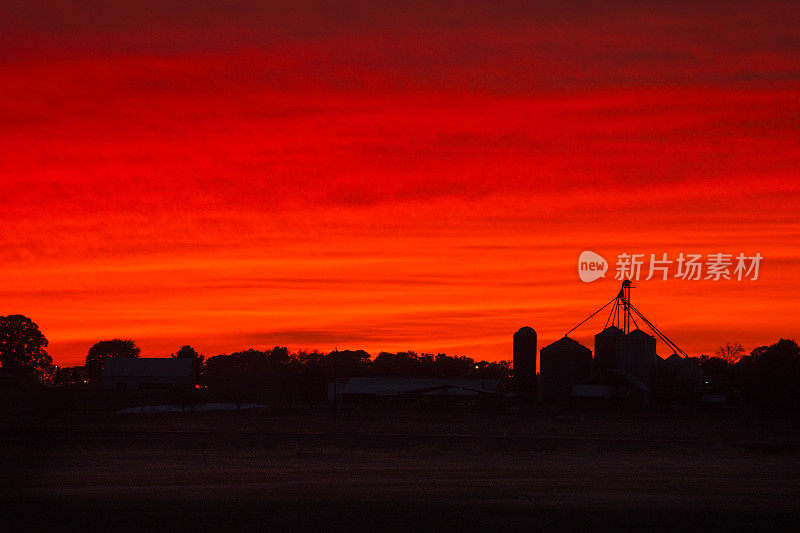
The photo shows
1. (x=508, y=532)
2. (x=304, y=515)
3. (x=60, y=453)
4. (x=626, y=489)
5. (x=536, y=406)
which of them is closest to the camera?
(x=508, y=532)

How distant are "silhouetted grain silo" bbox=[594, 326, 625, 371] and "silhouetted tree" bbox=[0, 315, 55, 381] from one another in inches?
3432

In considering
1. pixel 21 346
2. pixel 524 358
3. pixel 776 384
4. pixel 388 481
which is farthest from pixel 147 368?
pixel 388 481

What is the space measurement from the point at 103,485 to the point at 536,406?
285ft

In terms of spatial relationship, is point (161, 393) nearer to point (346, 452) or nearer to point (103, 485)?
point (346, 452)

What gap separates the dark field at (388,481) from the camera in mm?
23672

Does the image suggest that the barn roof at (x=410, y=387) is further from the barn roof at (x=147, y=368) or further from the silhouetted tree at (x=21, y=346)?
the silhouetted tree at (x=21, y=346)

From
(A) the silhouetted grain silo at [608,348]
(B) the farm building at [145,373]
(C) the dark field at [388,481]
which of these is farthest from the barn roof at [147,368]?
(C) the dark field at [388,481]

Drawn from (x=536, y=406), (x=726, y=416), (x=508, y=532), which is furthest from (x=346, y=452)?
(x=536, y=406)

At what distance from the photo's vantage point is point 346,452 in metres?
45.8

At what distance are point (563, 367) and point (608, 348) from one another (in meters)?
6.43

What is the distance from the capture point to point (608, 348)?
120 m

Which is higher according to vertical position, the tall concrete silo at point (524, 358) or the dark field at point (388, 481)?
the tall concrete silo at point (524, 358)

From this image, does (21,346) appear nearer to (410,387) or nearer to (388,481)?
(410,387)

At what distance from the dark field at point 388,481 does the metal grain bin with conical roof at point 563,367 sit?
5199 centimetres
